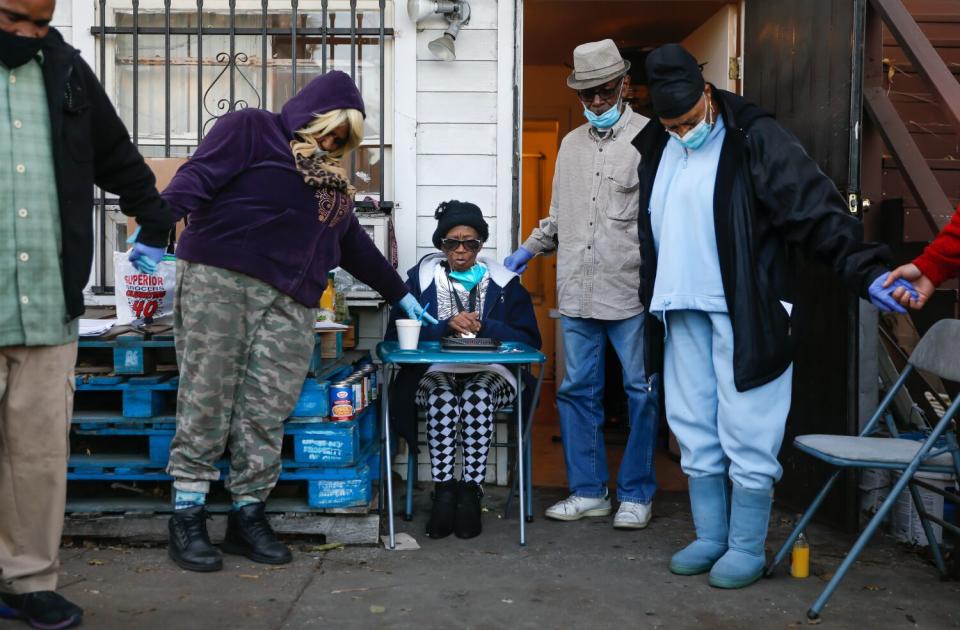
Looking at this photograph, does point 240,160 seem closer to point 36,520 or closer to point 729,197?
point 36,520

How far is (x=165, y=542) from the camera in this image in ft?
14.1

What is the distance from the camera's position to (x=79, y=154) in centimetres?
321

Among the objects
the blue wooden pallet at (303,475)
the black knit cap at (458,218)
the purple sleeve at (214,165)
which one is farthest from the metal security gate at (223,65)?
the purple sleeve at (214,165)

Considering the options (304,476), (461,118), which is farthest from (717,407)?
(461,118)

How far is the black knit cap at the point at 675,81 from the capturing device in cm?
373

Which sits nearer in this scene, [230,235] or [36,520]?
[36,520]

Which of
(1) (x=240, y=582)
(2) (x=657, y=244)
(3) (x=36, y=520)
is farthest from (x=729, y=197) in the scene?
(3) (x=36, y=520)

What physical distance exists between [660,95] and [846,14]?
1.30m

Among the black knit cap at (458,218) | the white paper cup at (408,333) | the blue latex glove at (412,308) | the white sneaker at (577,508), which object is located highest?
the black knit cap at (458,218)

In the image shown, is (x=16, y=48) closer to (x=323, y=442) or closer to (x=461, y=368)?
(x=323, y=442)

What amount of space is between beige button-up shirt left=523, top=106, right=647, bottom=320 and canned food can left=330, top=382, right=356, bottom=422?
1.16 m

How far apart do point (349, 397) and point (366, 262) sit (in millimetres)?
607

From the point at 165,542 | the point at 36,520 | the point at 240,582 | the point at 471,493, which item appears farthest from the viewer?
the point at 471,493

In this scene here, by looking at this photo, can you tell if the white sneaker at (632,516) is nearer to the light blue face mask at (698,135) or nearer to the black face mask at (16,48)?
the light blue face mask at (698,135)
